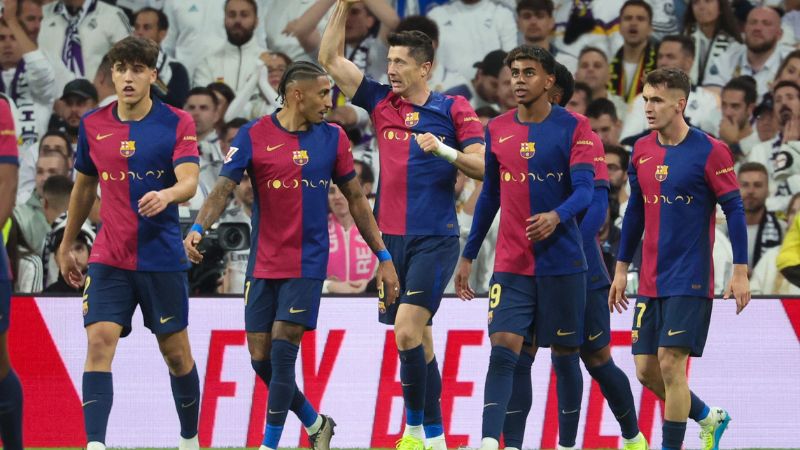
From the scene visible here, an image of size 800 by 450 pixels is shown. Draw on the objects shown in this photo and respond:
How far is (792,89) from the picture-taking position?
1398 centimetres

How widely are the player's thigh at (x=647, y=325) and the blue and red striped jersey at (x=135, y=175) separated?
9.69ft

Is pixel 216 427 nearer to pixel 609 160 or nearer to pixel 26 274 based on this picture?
pixel 26 274

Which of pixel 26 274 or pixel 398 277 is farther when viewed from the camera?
pixel 26 274

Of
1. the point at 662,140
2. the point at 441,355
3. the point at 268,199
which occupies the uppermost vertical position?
the point at 662,140

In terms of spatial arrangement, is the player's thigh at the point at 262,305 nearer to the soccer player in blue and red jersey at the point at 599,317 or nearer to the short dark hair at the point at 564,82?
the soccer player in blue and red jersey at the point at 599,317

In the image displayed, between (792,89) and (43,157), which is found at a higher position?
(792,89)

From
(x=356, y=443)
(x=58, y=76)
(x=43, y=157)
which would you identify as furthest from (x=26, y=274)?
(x=356, y=443)

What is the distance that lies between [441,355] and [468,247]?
2414mm

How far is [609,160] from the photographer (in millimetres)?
13219

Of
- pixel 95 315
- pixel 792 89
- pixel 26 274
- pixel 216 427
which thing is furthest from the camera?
pixel 792 89

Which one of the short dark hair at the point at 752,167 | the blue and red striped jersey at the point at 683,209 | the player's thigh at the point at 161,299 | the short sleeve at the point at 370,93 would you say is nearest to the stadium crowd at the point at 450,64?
the short dark hair at the point at 752,167

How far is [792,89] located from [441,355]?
500 cm

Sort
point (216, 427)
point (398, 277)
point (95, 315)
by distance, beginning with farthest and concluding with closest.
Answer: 1. point (216, 427)
2. point (398, 277)
3. point (95, 315)

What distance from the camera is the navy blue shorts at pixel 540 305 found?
28.2 ft
